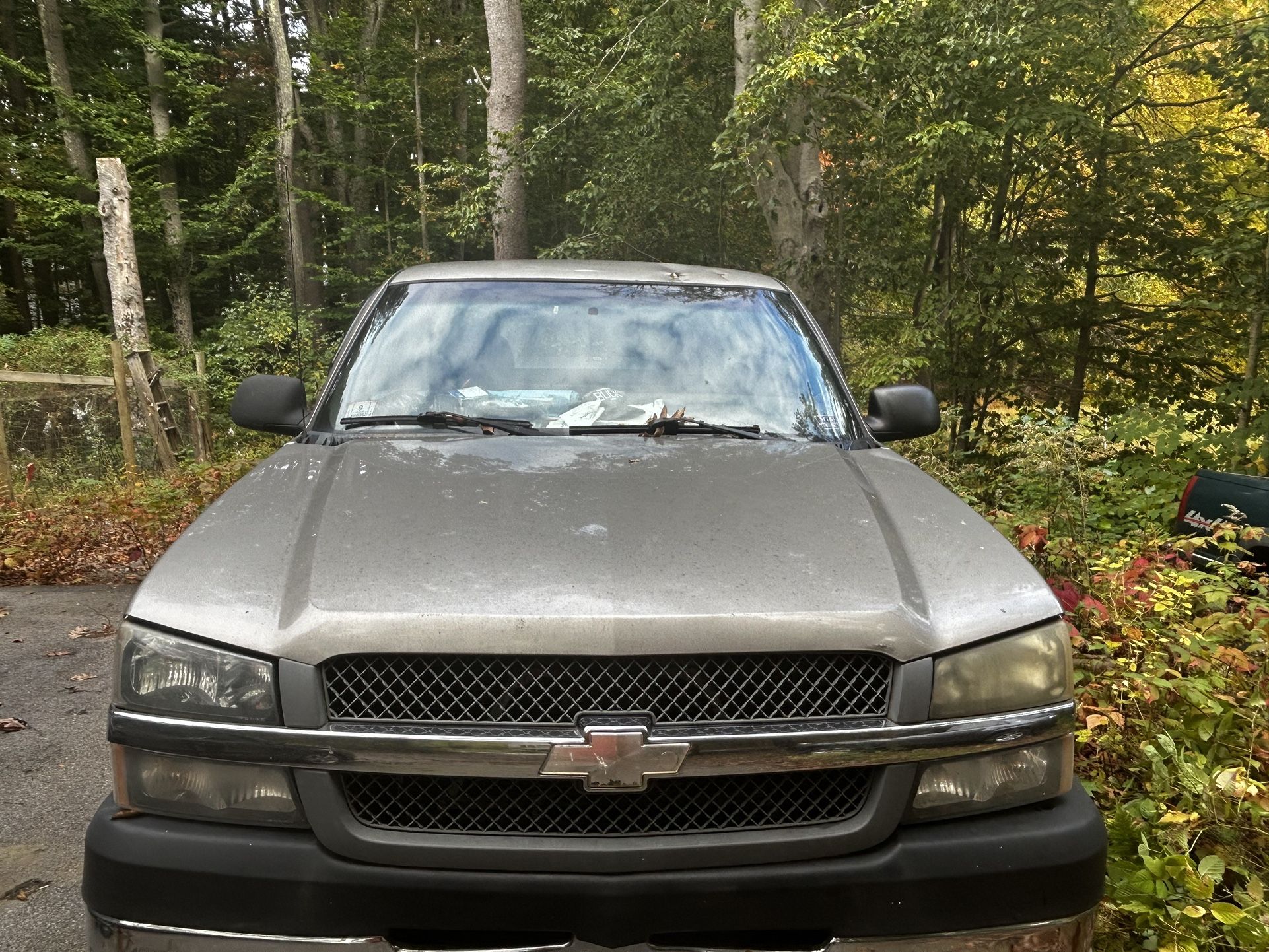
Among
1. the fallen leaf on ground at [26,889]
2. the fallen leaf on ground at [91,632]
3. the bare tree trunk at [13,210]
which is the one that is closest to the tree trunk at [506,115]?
the fallen leaf on ground at [91,632]

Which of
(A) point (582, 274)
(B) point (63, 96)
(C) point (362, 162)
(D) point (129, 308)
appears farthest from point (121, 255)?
(C) point (362, 162)

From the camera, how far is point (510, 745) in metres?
1.86

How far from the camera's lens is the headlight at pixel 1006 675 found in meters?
2.01

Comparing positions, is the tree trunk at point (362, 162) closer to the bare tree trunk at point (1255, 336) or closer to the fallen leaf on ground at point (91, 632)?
the fallen leaf on ground at point (91, 632)

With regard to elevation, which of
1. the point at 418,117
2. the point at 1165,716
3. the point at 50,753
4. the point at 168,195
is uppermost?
the point at 418,117

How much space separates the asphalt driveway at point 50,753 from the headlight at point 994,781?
241 cm

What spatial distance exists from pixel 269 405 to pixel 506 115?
11149 mm

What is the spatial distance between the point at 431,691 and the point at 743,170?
34.1ft

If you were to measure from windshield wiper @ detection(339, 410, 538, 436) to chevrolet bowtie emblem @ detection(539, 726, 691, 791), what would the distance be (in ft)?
4.46

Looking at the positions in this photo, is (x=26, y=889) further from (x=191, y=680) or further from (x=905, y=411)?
(x=905, y=411)

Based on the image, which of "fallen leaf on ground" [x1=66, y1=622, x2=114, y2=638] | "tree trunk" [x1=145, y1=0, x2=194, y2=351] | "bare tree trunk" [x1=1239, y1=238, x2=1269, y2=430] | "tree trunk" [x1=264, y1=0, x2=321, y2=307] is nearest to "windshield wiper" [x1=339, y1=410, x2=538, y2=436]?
"fallen leaf on ground" [x1=66, y1=622, x2=114, y2=638]

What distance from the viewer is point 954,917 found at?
1910 mm

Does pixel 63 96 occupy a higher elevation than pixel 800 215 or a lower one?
higher

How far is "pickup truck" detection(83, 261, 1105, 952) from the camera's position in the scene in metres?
1.86
